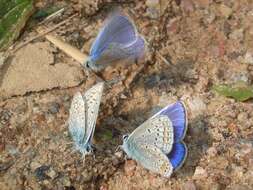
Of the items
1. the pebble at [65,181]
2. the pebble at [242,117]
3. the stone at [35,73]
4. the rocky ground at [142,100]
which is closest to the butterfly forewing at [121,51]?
the rocky ground at [142,100]

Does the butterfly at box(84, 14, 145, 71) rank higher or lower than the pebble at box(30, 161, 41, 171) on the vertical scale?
higher

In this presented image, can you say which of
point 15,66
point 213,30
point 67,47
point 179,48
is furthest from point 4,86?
point 213,30

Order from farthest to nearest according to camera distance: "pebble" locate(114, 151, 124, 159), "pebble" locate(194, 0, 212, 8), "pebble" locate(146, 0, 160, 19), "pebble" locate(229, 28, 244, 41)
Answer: "pebble" locate(194, 0, 212, 8), "pebble" locate(146, 0, 160, 19), "pebble" locate(229, 28, 244, 41), "pebble" locate(114, 151, 124, 159)

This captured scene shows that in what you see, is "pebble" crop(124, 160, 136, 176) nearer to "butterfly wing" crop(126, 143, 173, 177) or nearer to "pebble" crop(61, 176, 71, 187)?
"butterfly wing" crop(126, 143, 173, 177)

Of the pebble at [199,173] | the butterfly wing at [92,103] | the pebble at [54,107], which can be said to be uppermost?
the butterfly wing at [92,103]

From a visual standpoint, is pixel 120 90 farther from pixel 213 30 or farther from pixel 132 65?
pixel 213 30

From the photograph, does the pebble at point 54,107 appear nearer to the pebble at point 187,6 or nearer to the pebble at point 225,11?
the pebble at point 187,6

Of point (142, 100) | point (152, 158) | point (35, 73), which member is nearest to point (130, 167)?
point (152, 158)

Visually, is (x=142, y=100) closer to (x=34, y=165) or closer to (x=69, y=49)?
(x=69, y=49)

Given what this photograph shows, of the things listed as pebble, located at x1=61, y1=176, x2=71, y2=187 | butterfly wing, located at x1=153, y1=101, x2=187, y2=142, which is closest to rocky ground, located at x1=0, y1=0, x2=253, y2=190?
pebble, located at x1=61, y1=176, x2=71, y2=187
